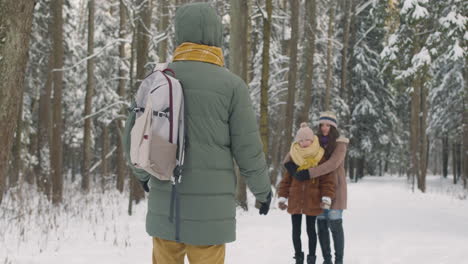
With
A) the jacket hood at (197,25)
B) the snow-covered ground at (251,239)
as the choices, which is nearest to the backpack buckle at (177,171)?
the jacket hood at (197,25)

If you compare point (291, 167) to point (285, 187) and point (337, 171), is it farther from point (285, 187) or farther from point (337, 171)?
point (337, 171)

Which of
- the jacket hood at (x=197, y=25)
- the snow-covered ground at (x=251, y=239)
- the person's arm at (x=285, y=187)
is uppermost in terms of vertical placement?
the jacket hood at (x=197, y=25)

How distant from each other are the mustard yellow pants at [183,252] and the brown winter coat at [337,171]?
2793 mm

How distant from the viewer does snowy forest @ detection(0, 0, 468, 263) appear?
6785mm

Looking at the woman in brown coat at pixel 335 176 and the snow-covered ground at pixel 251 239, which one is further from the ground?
the woman in brown coat at pixel 335 176

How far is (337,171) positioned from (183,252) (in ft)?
10.4

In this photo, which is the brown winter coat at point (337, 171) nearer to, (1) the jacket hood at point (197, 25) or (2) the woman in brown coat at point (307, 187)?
(2) the woman in brown coat at point (307, 187)

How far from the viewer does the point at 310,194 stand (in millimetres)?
5293

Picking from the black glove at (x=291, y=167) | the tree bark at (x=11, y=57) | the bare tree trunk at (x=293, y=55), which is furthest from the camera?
the bare tree trunk at (x=293, y=55)

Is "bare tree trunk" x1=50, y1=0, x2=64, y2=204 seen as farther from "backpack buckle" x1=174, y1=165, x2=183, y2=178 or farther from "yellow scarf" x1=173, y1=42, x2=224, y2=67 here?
"backpack buckle" x1=174, y1=165, x2=183, y2=178

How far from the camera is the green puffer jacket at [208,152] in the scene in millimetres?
2590

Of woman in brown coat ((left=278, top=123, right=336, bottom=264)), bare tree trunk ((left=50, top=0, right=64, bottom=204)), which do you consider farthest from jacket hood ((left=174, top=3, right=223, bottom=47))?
bare tree trunk ((left=50, top=0, right=64, bottom=204))

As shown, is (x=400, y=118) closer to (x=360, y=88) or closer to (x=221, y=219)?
(x=360, y=88)

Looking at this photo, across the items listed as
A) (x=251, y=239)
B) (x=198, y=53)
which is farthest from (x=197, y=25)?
(x=251, y=239)
